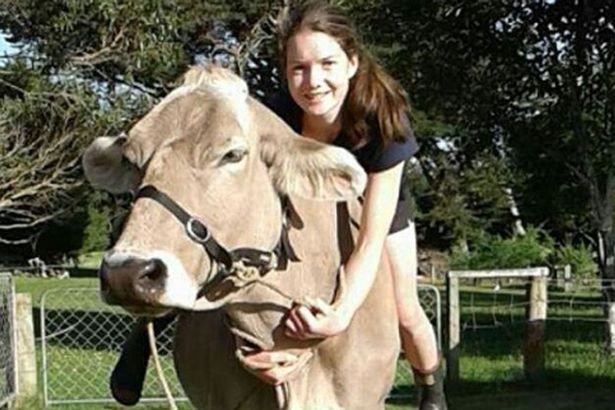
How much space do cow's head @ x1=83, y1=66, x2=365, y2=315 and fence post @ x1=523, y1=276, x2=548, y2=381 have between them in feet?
29.9

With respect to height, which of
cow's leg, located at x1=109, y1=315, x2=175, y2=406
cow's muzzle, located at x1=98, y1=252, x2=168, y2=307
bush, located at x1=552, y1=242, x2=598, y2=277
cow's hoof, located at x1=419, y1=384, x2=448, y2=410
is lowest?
bush, located at x1=552, y1=242, x2=598, y2=277

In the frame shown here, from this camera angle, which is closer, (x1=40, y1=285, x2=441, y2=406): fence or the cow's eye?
the cow's eye

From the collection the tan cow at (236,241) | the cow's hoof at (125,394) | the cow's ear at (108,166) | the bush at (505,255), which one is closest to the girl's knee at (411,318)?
the tan cow at (236,241)

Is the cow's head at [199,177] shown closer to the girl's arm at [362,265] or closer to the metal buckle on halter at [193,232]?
the metal buckle on halter at [193,232]

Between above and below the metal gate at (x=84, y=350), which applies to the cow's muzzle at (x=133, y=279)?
above

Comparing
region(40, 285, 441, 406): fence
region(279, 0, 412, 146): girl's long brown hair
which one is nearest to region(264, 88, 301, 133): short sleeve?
region(279, 0, 412, 146): girl's long brown hair

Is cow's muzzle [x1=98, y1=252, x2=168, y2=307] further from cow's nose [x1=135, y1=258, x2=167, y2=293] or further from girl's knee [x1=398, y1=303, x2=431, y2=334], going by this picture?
girl's knee [x1=398, y1=303, x2=431, y2=334]

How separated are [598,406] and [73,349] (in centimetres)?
714

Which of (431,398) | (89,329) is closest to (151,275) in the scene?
(431,398)

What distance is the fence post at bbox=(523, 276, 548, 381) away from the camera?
11.8 meters

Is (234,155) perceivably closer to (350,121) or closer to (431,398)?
(350,121)

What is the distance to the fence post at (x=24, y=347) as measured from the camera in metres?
10.8

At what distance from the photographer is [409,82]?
15.8 metres

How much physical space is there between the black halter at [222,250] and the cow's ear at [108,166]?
0.32m
